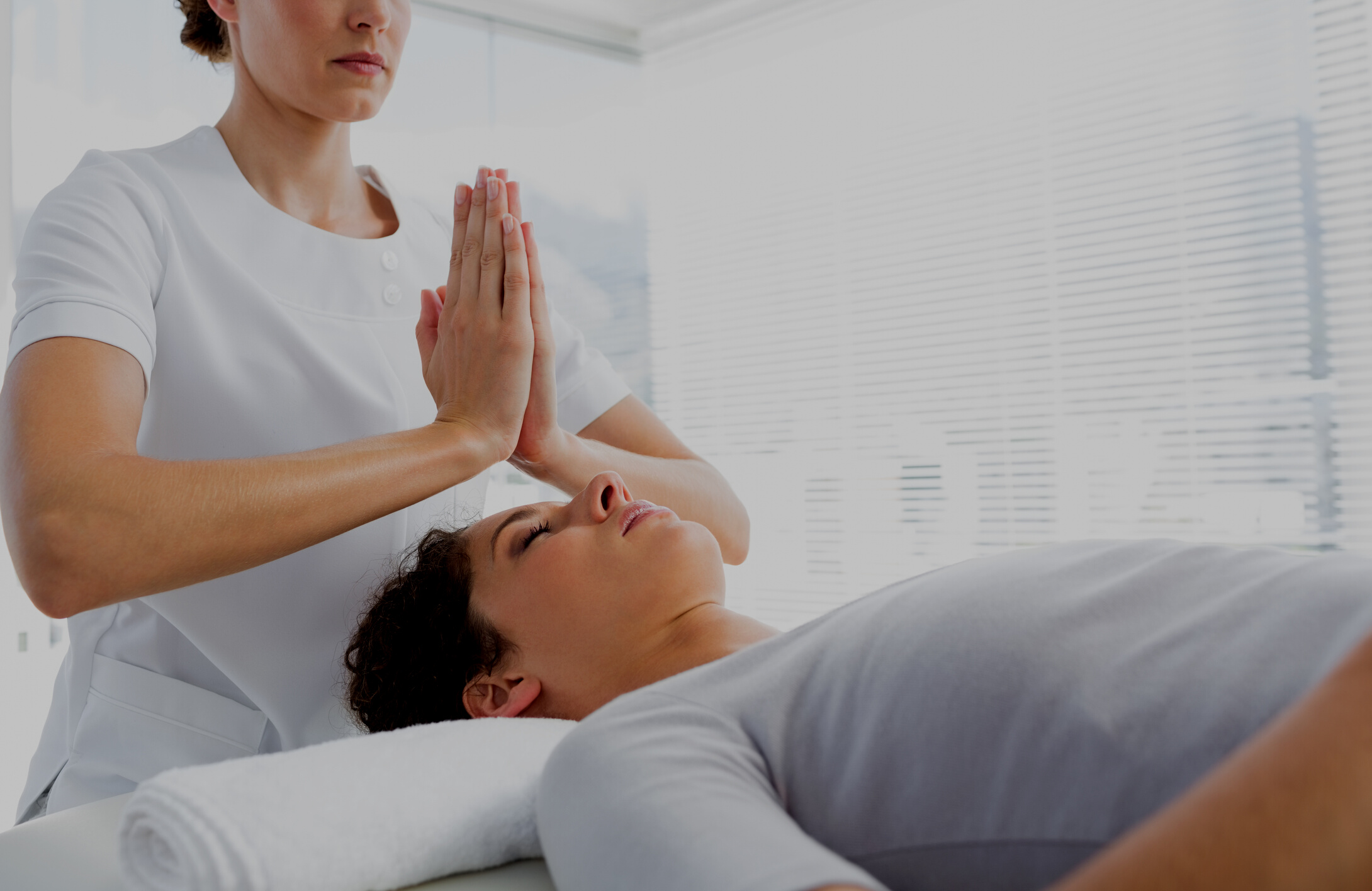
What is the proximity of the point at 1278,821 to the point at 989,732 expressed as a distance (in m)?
0.30

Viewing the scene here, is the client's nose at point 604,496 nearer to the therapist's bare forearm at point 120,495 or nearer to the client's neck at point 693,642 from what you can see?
the client's neck at point 693,642

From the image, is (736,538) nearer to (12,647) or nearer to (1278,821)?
(1278,821)

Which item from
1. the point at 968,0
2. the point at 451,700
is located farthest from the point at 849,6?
the point at 451,700

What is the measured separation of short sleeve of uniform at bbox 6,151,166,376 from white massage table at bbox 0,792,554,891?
0.49 meters

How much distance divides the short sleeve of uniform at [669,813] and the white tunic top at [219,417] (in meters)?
0.66

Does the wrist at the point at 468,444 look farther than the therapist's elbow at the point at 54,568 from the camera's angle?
Yes

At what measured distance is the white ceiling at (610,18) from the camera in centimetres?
391

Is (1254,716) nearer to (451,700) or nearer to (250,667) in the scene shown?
(451,700)

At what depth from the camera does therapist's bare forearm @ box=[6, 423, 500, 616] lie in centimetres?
102

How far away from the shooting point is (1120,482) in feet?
10.3

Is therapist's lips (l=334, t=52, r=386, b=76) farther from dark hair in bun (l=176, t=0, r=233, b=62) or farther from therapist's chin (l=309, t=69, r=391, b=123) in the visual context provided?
dark hair in bun (l=176, t=0, r=233, b=62)

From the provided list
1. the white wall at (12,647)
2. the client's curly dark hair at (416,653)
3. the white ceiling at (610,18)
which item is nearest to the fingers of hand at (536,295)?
the client's curly dark hair at (416,653)

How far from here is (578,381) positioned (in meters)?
1.71

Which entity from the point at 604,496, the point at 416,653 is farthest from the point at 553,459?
the point at 416,653
